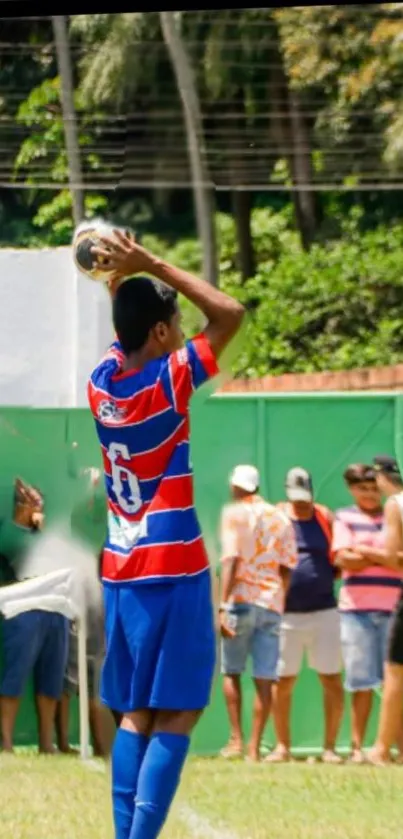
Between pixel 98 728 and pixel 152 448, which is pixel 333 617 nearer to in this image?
pixel 98 728

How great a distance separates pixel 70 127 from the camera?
8992 millimetres

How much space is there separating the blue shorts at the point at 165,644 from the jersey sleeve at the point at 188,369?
372 millimetres

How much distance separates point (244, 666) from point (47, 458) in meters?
0.95

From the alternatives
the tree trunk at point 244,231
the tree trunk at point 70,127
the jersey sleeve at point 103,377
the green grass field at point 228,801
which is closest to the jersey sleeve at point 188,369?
the jersey sleeve at point 103,377

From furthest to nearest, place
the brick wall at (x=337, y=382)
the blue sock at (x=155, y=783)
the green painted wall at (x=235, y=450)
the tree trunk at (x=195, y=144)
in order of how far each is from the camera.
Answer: the tree trunk at (x=195, y=144) < the brick wall at (x=337, y=382) < the green painted wall at (x=235, y=450) < the blue sock at (x=155, y=783)

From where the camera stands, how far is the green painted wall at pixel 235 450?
256 inches

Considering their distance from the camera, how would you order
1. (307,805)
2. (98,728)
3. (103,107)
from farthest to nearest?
(103,107)
(98,728)
(307,805)

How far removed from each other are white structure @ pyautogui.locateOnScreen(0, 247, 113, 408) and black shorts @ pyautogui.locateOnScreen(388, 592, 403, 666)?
48.3 inches

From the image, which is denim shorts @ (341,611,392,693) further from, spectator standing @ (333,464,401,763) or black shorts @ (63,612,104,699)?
black shorts @ (63,612,104,699)

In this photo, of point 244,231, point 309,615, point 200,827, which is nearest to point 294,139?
point 244,231

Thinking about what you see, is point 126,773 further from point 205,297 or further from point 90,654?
point 90,654

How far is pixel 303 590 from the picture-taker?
6.72m

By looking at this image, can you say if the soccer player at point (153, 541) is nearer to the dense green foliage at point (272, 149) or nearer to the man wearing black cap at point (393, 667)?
the man wearing black cap at point (393, 667)

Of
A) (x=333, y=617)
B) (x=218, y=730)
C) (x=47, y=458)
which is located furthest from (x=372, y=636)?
(x=47, y=458)
